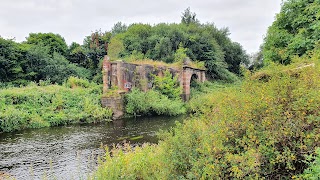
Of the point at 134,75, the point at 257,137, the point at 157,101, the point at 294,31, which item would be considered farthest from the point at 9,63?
the point at 257,137

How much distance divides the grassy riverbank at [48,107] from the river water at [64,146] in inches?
40.9

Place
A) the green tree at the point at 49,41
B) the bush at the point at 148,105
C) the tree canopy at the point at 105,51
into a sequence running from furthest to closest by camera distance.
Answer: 1. the green tree at the point at 49,41
2. the tree canopy at the point at 105,51
3. the bush at the point at 148,105

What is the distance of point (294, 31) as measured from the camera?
15438 millimetres

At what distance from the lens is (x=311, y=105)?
367 cm

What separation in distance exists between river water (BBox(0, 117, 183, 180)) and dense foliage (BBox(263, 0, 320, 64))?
7.57 metres

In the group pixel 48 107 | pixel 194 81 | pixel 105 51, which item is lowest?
pixel 48 107

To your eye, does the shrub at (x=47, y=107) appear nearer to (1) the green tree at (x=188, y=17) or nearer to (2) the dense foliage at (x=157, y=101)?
(2) the dense foliage at (x=157, y=101)

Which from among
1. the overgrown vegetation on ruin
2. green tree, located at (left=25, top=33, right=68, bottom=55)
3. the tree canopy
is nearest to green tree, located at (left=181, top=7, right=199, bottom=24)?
the tree canopy

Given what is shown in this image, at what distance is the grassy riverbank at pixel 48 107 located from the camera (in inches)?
665

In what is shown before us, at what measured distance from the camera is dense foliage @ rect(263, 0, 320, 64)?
12.6 m

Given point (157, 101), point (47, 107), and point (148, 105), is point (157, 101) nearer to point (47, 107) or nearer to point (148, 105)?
point (148, 105)

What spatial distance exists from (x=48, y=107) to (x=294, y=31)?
616 inches

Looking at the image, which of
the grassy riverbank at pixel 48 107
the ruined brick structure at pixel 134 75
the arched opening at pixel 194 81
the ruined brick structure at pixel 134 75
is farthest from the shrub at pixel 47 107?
the arched opening at pixel 194 81

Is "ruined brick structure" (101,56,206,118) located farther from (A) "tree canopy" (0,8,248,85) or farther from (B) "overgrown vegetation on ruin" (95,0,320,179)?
(B) "overgrown vegetation on ruin" (95,0,320,179)
